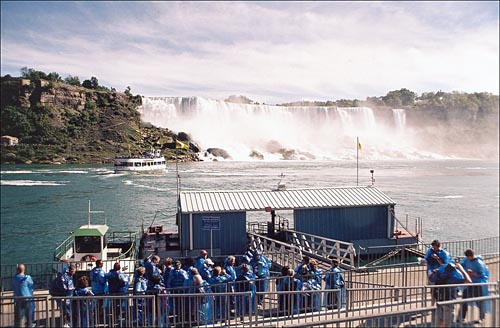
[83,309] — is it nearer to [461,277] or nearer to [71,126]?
[461,277]

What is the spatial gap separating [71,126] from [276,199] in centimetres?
13277

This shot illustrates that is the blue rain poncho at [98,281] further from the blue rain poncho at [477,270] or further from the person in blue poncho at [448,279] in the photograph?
the blue rain poncho at [477,270]

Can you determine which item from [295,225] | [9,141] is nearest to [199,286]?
[295,225]

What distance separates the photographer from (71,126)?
13762 cm

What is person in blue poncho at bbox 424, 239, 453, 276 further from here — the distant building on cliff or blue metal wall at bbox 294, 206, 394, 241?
the distant building on cliff

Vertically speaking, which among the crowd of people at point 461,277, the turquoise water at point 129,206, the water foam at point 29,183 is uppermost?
the crowd of people at point 461,277

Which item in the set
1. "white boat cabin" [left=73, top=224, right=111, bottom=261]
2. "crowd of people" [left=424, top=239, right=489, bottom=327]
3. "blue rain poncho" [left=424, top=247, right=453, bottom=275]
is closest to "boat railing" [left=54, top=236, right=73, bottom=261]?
"white boat cabin" [left=73, top=224, right=111, bottom=261]

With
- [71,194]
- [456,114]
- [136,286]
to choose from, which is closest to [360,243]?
[136,286]

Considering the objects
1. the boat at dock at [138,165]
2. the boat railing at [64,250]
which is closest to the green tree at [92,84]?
the boat at dock at [138,165]

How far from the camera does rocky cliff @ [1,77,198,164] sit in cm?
12025

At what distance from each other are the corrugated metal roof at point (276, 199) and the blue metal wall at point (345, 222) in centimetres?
29

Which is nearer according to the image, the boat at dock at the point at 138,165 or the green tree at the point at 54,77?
the boat at dock at the point at 138,165

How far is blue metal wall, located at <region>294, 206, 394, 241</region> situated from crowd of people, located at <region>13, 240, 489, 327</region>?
7.00m

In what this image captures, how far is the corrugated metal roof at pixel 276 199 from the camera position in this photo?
52.9ft
